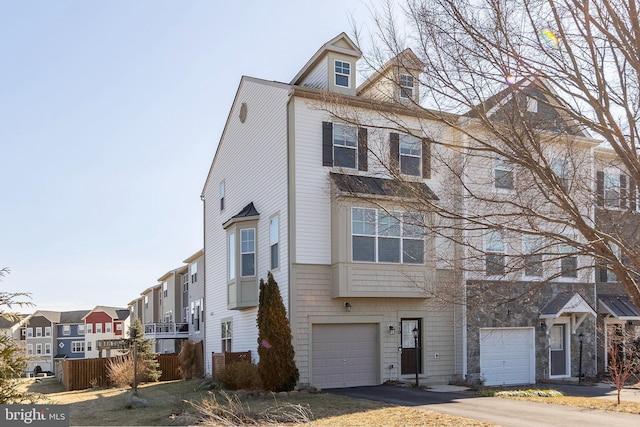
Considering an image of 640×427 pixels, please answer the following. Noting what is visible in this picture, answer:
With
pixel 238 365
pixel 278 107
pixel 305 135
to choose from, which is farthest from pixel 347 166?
pixel 238 365

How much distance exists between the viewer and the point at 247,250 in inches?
848

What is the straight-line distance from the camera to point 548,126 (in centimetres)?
761

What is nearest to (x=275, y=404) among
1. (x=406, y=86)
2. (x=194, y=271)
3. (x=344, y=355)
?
(x=344, y=355)

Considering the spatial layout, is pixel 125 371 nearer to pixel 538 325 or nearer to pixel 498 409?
pixel 498 409

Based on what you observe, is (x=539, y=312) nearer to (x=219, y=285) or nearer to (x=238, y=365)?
(x=238, y=365)

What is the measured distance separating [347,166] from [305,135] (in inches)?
63.7

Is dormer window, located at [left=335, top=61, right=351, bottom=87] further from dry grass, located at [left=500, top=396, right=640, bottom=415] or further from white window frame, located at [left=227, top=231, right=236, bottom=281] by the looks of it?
dry grass, located at [left=500, top=396, right=640, bottom=415]

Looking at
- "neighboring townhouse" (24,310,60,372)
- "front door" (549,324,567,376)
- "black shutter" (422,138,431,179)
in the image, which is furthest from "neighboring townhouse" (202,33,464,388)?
"neighboring townhouse" (24,310,60,372)

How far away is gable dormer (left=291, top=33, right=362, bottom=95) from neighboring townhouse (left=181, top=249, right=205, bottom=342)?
17.7 metres

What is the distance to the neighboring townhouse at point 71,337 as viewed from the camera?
257 feet

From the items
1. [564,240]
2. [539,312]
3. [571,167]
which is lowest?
[539,312]

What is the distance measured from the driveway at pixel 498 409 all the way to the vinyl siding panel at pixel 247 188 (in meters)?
4.36

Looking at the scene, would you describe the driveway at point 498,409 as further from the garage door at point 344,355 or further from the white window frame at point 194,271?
the white window frame at point 194,271

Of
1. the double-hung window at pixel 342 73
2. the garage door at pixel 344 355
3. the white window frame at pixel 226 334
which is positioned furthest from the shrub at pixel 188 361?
the double-hung window at pixel 342 73
